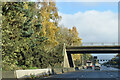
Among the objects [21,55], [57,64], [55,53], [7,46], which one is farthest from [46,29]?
[7,46]

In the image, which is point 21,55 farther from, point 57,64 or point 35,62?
point 57,64

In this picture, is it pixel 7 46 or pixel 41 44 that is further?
pixel 41 44

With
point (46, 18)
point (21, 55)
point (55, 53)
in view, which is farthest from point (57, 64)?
point (21, 55)

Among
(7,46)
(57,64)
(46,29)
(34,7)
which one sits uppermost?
(34,7)

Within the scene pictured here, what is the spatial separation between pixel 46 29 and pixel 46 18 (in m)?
2.58

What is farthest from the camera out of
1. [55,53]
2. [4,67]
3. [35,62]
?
[55,53]

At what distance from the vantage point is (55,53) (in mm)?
56469

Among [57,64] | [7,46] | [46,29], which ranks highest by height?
[46,29]

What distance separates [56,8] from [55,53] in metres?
11.8

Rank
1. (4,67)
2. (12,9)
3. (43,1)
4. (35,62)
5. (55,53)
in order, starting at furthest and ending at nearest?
(43,1), (55,53), (35,62), (12,9), (4,67)

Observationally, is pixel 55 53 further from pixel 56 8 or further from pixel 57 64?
pixel 56 8

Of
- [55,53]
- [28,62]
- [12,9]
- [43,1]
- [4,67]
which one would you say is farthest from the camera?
[43,1]

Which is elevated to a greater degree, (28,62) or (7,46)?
(7,46)

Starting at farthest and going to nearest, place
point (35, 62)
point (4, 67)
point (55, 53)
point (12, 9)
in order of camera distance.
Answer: point (55, 53)
point (35, 62)
point (12, 9)
point (4, 67)
